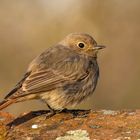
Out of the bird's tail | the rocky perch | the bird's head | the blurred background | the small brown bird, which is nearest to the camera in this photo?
the rocky perch

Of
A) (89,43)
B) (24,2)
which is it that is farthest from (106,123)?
(24,2)

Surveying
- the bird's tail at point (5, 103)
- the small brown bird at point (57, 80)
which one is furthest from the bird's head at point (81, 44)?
the bird's tail at point (5, 103)

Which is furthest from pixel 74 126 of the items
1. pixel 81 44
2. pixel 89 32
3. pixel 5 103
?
pixel 89 32

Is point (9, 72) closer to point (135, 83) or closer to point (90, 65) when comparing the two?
point (135, 83)

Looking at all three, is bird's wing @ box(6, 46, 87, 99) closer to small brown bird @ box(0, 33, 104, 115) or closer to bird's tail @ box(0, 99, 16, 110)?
small brown bird @ box(0, 33, 104, 115)

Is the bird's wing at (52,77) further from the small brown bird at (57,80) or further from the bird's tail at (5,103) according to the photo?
the bird's tail at (5,103)

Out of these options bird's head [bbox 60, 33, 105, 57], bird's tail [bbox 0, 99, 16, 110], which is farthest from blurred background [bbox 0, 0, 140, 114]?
bird's tail [bbox 0, 99, 16, 110]

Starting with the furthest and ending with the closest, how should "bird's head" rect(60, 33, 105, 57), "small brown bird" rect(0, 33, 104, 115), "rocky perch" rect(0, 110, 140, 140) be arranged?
"bird's head" rect(60, 33, 105, 57)
"small brown bird" rect(0, 33, 104, 115)
"rocky perch" rect(0, 110, 140, 140)
